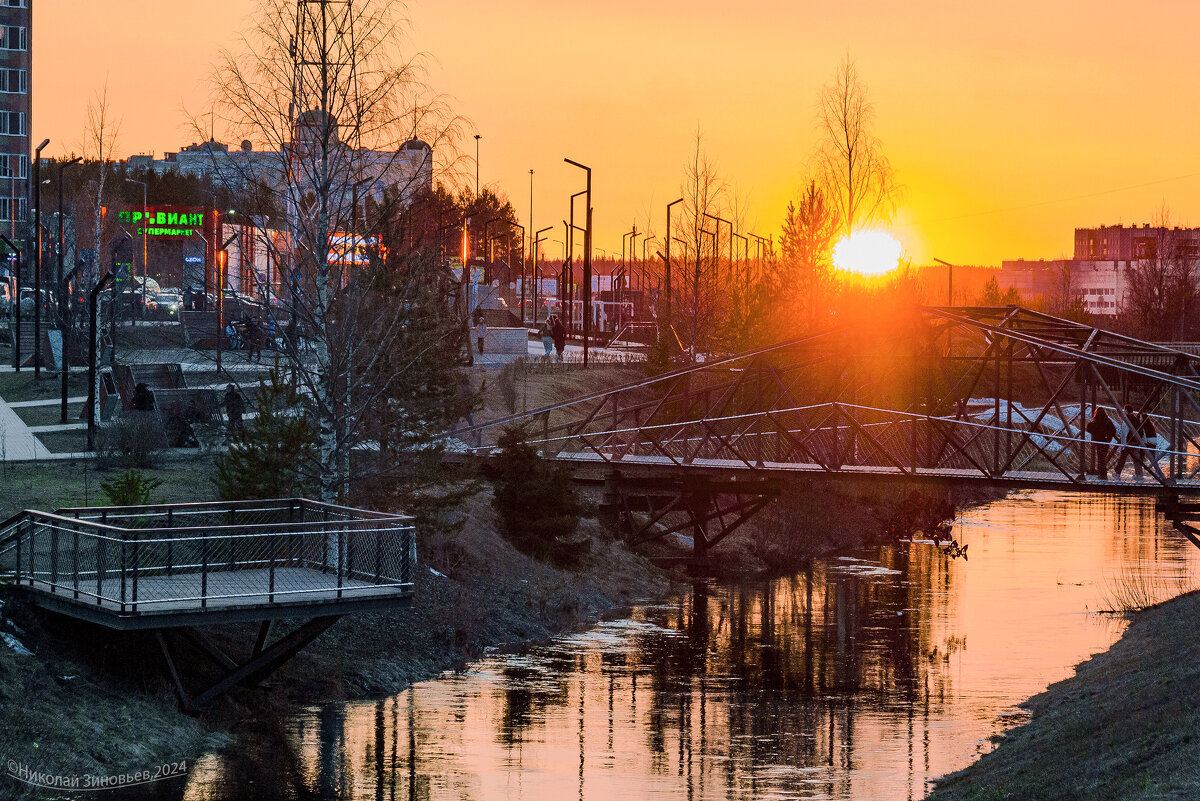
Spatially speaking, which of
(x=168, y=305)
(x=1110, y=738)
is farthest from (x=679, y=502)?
(x=168, y=305)

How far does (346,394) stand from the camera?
2942 centimetres

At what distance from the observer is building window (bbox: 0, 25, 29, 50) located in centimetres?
13138

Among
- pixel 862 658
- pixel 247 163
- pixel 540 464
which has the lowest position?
pixel 862 658

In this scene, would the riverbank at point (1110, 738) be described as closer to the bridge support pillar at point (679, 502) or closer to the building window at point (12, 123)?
the bridge support pillar at point (679, 502)

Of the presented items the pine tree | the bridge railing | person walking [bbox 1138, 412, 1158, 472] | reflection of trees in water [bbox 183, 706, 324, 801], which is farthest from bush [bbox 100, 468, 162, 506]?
person walking [bbox 1138, 412, 1158, 472]

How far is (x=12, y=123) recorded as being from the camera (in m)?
134

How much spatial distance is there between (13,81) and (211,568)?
4780 inches

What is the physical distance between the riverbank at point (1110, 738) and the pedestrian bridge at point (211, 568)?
9605mm

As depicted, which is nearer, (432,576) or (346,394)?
(346,394)

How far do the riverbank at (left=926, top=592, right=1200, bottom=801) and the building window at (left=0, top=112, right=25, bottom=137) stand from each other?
122518 millimetres

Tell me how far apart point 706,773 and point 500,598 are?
1314 cm

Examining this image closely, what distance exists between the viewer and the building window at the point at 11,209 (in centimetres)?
13100

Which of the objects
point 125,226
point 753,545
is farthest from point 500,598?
point 125,226

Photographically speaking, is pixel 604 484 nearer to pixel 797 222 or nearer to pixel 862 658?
pixel 862 658
